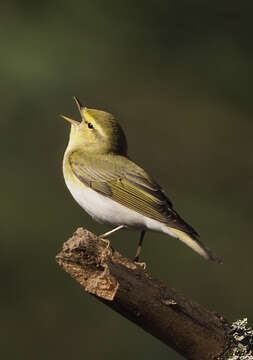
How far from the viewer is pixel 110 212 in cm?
449

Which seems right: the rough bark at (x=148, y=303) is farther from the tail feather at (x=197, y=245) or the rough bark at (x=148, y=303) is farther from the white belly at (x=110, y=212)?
the white belly at (x=110, y=212)

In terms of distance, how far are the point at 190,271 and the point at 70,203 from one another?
1.14 meters

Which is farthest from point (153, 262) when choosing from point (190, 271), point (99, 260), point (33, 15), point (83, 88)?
point (99, 260)

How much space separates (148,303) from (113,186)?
136cm

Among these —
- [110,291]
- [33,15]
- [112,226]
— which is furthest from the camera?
[33,15]

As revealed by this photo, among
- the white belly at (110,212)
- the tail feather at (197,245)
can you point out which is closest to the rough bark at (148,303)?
the tail feather at (197,245)

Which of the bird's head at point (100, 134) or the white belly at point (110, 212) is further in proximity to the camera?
the bird's head at point (100, 134)

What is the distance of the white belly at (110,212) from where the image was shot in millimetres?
4382

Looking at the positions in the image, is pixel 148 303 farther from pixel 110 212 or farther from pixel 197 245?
pixel 110 212

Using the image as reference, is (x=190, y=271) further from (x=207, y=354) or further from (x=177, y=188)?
(x=207, y=354)

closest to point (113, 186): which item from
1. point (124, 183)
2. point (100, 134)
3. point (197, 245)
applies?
point (124, 183)

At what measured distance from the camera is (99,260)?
11.3 ft

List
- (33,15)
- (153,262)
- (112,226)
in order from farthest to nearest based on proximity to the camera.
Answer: (33,15), (153,262), (112,226)

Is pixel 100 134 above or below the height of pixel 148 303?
above
